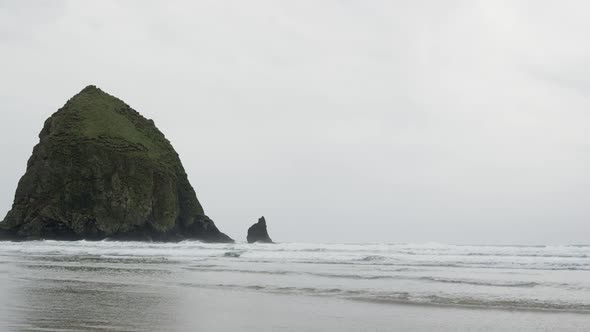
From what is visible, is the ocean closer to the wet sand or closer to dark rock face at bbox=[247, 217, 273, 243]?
the wet sand

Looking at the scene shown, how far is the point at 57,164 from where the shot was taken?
6394cm

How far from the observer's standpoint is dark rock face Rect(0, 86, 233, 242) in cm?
6022

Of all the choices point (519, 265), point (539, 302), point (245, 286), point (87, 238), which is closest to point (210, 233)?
point (87, 238)

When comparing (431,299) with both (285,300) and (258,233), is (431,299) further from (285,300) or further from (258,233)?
(258,233)

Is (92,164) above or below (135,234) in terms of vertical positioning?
above

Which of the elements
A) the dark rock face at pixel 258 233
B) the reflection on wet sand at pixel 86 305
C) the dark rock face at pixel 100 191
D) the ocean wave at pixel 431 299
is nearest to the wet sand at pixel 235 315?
the reflection on wet sand at pixel 86 305

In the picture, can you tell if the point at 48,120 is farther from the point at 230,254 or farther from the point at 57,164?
the point at 230,254

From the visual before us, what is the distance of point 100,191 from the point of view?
6250 cm

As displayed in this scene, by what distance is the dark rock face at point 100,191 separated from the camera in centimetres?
6022

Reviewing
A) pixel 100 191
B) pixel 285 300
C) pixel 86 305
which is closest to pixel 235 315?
pixel 285 300

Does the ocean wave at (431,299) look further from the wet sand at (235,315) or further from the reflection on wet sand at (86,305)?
the reflection on wet sand at (86,305)

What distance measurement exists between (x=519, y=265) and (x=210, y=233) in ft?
Result: 145

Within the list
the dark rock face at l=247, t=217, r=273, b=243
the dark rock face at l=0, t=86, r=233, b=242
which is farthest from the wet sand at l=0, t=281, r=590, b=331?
the dark rock face at l=247, t=217, r=273, b=243

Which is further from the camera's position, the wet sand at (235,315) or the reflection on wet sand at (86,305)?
the wet sand at (235,315)
